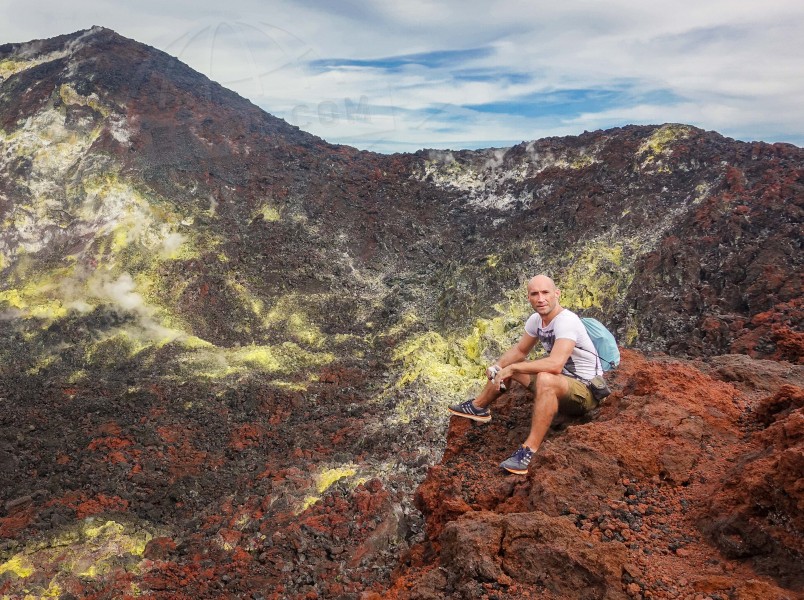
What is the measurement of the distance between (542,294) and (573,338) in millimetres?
526

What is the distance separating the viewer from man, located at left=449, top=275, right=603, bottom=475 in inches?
184

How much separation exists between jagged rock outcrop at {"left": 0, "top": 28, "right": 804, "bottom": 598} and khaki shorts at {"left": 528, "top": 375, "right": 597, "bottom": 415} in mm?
183

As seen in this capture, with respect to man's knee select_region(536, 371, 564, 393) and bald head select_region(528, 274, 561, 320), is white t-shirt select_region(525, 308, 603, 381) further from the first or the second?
man's knee select_region(536, 371, 564, 393)

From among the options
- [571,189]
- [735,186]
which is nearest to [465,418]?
[735,186]

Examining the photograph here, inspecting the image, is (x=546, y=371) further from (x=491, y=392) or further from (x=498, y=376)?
(x=491, y=392)

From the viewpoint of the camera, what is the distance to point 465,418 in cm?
582

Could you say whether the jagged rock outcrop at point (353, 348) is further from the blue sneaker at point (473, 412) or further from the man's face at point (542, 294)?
the man's face at point (542, 294)

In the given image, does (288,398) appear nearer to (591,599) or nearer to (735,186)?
(591,599)

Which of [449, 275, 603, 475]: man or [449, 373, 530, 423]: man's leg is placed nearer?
[449, 275, 603, 475]: man

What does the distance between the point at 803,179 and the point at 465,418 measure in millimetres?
16174

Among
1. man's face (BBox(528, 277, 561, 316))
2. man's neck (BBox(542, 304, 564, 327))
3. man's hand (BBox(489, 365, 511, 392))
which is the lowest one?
man's hand (BBox(489, 365, 511, 392))

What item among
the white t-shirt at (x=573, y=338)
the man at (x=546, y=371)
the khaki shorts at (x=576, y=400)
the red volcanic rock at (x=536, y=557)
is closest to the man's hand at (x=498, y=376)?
the man at (x=546, y=371)

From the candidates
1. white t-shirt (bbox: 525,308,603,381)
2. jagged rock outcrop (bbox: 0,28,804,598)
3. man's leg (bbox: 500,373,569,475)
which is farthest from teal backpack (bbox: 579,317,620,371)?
man's leg (bbox: 500,373,569,475)

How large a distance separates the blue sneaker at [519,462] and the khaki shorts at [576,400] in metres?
0.63
